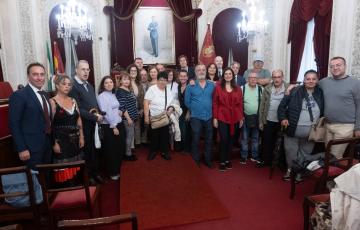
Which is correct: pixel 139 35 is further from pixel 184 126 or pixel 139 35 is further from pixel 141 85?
pixel 184 126

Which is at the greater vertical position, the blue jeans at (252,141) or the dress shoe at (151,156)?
the blue jeans at (252,141)

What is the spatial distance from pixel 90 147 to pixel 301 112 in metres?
2.71

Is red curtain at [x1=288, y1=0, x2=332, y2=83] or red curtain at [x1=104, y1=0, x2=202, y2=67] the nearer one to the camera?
red curtain at [x1=288, y1=0, x2=332, y2=83]

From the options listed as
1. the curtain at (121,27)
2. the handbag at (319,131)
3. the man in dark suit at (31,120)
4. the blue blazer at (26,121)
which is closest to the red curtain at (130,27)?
the curtain at (121,27)

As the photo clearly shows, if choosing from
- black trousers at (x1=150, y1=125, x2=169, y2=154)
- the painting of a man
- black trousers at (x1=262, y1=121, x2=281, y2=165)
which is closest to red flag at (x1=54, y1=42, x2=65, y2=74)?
the painting of a man

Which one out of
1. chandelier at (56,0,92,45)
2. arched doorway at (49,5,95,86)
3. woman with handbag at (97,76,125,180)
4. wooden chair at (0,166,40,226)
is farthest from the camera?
arched doorway at (49,5,95,86)

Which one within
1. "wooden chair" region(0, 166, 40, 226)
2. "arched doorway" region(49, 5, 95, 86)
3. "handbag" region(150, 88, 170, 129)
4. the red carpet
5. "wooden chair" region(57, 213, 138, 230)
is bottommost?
the red carpet

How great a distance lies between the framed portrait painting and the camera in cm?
671

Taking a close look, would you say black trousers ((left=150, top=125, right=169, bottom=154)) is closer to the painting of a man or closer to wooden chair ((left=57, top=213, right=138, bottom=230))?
wooden chair ((left=57, top=213, right=138, bottom=230))

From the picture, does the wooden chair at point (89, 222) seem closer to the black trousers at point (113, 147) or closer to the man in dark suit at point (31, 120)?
the man in dark suit at point (31, 120)

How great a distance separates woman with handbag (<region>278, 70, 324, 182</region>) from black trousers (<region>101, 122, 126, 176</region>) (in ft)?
7.10

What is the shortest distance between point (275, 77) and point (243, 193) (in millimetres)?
1622

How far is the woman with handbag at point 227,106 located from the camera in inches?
160

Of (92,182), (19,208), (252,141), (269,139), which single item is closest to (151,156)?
(92,182)
